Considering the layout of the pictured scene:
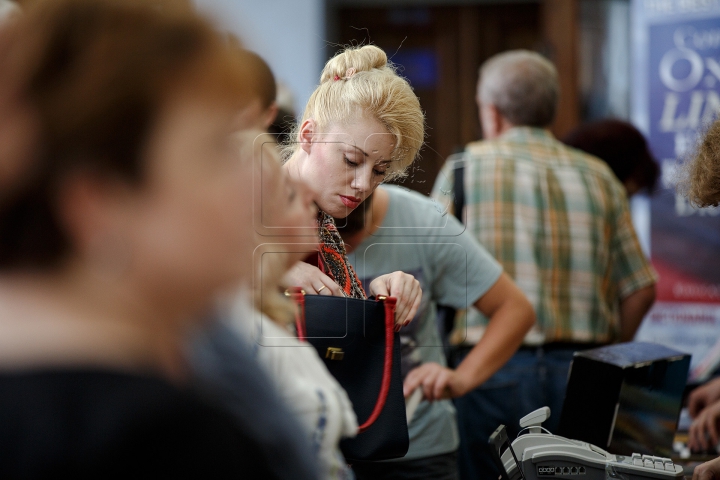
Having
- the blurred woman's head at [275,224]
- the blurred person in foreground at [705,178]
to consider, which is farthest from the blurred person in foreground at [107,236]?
the blurred person in foreground at [705,178]

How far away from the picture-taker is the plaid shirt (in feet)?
6.69

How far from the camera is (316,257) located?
2.88 ft

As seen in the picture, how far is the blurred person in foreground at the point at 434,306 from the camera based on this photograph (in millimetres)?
1043

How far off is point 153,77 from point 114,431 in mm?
206

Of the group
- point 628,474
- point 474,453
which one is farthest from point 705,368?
point 628,474

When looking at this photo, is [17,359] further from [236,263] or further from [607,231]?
[607,231]

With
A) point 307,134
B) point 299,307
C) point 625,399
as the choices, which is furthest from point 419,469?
point 307,134

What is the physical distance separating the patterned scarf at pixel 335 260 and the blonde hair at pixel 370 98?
9cm

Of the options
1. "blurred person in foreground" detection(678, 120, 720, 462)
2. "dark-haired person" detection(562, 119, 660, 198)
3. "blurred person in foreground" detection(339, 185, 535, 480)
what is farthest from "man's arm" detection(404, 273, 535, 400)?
"dark-haired person" detection(562, 119, 660, 198)

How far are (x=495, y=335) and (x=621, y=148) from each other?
4.32 ft

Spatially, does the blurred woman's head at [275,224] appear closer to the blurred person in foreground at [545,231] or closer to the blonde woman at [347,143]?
the blonde woman at [347,143]

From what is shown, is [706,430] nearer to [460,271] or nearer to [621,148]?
[460,271]

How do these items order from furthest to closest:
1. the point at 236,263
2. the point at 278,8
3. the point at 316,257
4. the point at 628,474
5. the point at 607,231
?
the point at 278,8
the point at 607,231
the point at 628,474
the point at 316,257
the point at 236,263

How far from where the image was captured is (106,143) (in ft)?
1.50
